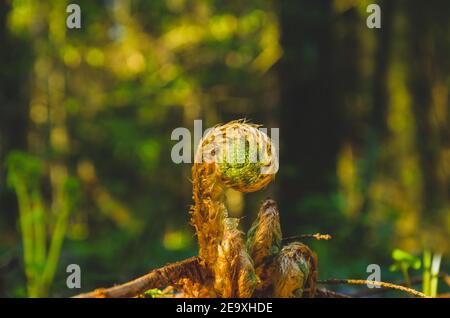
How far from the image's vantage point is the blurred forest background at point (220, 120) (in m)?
5.92

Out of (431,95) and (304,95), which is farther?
(431,95)

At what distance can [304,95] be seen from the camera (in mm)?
6297

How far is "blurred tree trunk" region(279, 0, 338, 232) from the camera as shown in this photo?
20.3 feet

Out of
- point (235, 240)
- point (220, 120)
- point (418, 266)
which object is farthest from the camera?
point (220, 120)

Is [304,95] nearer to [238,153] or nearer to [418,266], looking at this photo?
[418,266]

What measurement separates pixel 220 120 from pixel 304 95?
3.32m

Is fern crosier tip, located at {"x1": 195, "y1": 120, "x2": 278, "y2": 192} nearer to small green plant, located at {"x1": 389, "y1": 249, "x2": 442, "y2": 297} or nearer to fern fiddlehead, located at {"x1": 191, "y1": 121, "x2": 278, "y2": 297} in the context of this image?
fern fiddlehead, located at {"x1": 191, "y1": 121, "x2": 278, "y2": 297}

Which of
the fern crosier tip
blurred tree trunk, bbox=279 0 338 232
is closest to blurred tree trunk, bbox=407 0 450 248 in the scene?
blurred tree trunk, bbox=279 0 338 232

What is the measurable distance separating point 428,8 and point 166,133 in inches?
169

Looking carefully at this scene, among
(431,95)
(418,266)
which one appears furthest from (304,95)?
(418,266)

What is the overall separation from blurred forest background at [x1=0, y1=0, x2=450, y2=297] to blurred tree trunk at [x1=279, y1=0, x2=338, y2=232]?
0.01 meters

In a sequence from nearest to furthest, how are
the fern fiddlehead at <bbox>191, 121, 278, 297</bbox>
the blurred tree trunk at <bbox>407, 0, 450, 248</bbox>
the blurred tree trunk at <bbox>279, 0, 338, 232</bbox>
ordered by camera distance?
the fern fiddlehead at <bbox>191, 121, 278, 297</bbox>
the blurred tree trunk at <bbox>279, 0, 338, 232</bbox>
the blurred tree trunk at <bbox>407, 0, 450, 248</bbox>
